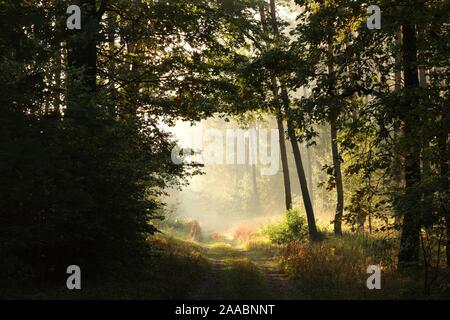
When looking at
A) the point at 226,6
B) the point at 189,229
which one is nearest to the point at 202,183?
the point at 189,229

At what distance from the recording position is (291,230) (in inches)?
909

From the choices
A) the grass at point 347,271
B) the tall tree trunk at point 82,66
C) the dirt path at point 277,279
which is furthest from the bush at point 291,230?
the tall tree trunk at point 82,66

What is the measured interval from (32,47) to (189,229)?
2858 centimetres

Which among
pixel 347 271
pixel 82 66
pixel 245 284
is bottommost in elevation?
pixel 245 284

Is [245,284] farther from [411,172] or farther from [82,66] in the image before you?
[82,66]

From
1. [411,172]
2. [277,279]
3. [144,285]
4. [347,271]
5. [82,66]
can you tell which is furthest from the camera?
[277,279]

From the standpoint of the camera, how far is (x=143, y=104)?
1557 centimetres

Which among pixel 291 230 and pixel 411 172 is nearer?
pixel 411 172

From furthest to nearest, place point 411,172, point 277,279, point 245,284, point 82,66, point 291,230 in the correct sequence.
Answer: point 291,230
point 277,279
point 245,284
point 411,172
point 82,66

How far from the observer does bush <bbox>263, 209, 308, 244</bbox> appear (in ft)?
74.5

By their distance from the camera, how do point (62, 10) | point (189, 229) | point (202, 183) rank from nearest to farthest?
point (62, 10)
point (189, 229)
point (202, 183)

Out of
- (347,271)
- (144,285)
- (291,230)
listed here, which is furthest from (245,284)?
(291,230)

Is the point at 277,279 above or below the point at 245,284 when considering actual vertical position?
below
